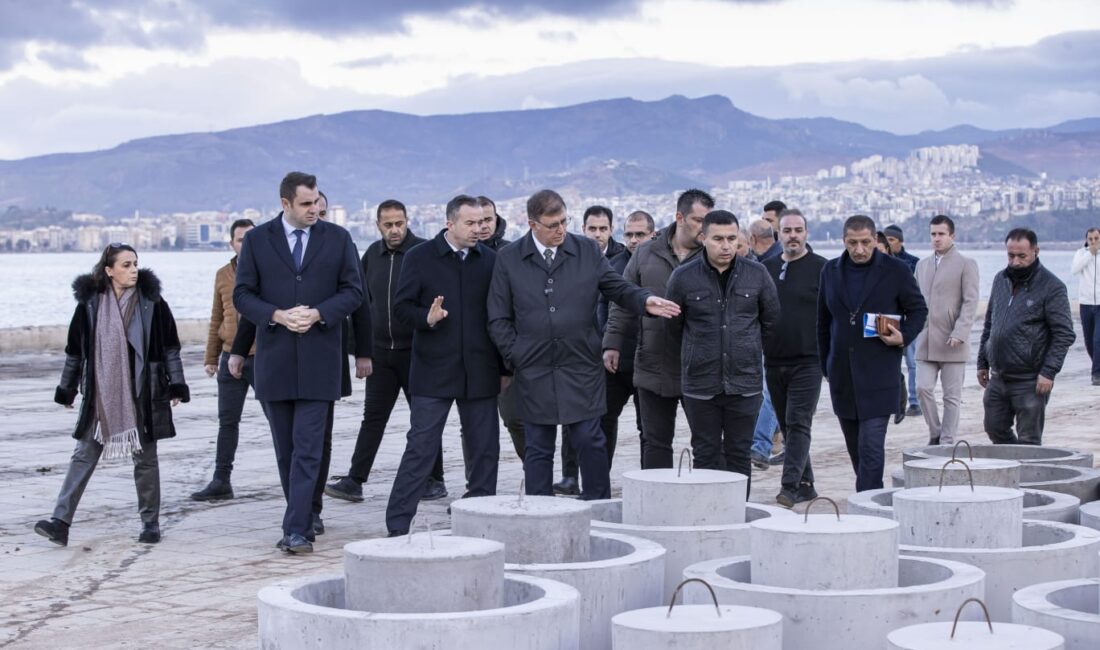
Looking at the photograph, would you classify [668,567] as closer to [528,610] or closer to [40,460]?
[528,610]

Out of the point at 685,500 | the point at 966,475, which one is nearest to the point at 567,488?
the point at 966,475

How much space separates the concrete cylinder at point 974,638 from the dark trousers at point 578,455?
401 cm

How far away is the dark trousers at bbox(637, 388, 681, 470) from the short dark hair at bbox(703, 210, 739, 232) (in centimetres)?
117

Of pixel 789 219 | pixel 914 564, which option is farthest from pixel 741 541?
pixel 789 219

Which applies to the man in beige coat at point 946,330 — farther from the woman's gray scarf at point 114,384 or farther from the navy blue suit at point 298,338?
the woman's gray scarf at point 114,384

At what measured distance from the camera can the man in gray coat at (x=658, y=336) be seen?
10086 mm

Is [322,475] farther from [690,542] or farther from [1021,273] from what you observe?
[1021,273]

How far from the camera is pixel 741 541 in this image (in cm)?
722

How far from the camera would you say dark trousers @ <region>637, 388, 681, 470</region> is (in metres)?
10.1

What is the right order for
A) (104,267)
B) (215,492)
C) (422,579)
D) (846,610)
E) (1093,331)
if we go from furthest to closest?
(1093,331)
(215,492)
(104,267)
(846,610)
(422,579)

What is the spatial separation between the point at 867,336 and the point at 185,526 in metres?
4.19

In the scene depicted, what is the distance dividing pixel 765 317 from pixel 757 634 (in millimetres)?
4589

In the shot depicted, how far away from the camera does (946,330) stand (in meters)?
12.9

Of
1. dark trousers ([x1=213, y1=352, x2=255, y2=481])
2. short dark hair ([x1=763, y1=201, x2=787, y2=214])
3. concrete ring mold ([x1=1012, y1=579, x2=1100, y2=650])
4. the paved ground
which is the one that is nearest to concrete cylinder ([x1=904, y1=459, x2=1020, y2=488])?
concrete ring mold ([x1=1012, y1=579, x2=1100, y2=650])
